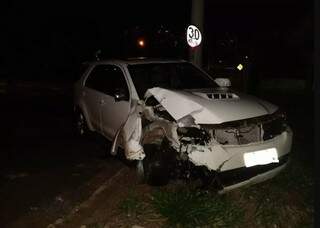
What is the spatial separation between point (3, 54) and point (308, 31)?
19.0 meters

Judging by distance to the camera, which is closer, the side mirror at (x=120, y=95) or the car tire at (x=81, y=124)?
the side mirror at (x=120, y=95)

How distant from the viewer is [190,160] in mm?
5246

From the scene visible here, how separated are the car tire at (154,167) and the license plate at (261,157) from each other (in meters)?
0.90

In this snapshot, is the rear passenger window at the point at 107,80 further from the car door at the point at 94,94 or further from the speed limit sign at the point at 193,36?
the speed limit sign at the point at 193,36

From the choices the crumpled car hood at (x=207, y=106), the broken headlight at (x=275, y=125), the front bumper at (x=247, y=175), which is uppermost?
the crumpled car hood at (x=207, y=106)

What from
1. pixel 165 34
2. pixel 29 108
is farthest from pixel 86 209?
pixel 165 34

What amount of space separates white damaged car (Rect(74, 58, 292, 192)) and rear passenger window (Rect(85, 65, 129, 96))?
20 cm

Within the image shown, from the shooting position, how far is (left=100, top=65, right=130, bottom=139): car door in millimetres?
6719

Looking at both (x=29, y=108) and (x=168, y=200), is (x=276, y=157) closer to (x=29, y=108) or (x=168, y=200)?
(x=168, y=200)

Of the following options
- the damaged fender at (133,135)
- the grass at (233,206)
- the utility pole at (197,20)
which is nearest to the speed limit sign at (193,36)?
the utility pole at (197,20)

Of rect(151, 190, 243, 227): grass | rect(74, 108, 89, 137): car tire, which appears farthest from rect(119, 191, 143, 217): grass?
rect(74, 108, 89, 137): car tire

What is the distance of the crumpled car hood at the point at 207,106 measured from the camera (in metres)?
5.43

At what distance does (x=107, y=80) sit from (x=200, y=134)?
111 inches

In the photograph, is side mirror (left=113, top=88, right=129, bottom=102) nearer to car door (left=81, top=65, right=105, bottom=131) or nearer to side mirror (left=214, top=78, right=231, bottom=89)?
car door (left=81, top=65, right=105, bottom=131)
